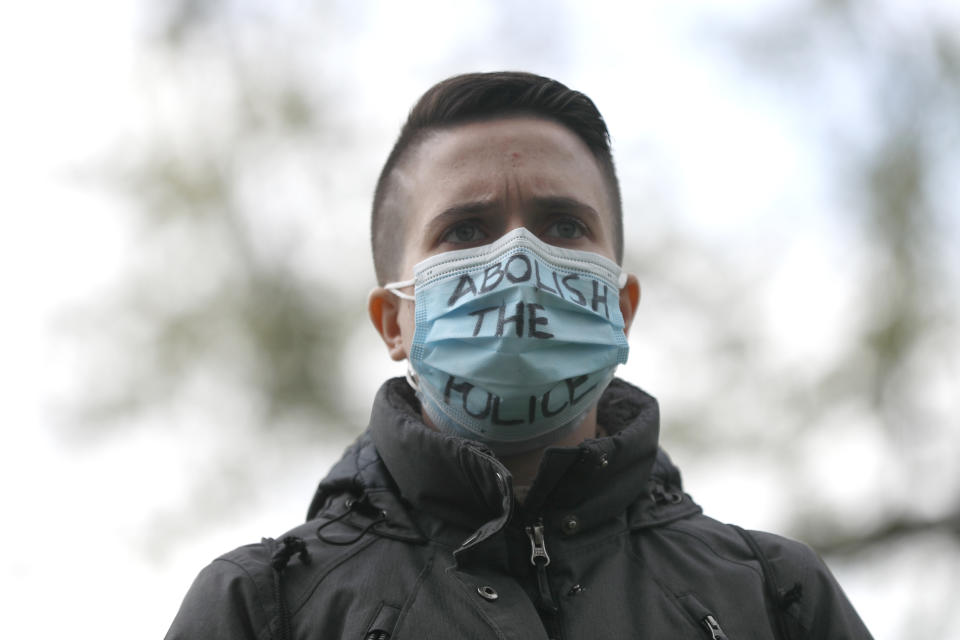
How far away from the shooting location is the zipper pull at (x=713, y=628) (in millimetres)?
2471

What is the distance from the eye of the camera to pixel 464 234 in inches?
123

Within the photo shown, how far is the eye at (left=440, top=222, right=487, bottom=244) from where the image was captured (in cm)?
310

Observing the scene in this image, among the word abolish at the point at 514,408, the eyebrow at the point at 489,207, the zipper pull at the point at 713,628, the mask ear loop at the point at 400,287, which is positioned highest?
the eyebrow at the point at 489,207

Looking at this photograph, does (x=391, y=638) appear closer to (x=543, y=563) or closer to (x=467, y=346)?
(x=543, y=563)

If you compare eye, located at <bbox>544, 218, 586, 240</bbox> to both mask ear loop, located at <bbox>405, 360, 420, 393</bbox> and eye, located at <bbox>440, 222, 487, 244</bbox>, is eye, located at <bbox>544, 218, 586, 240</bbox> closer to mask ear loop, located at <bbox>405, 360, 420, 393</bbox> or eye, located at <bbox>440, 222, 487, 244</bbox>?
eye, located at <bbox>440, 222, 487, 244</bbox>

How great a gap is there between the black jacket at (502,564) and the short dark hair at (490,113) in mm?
751

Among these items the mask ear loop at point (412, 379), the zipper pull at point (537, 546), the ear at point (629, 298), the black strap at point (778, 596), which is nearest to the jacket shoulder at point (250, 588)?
the zipper pull at point (537, 546)

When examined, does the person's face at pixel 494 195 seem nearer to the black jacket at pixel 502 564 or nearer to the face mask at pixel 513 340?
the face mask at pixel 513 340

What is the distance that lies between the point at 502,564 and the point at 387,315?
1051mm

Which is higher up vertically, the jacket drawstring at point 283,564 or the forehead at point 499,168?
the forehead at point 499,168

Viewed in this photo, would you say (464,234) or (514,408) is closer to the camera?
(514,408)

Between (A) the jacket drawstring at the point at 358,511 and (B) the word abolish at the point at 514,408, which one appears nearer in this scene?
(A) the jacket drawstring at the point at 358,511

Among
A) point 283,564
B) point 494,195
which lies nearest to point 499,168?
point 494,195

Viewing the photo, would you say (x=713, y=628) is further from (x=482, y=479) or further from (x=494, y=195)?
(x=494, y=195)
